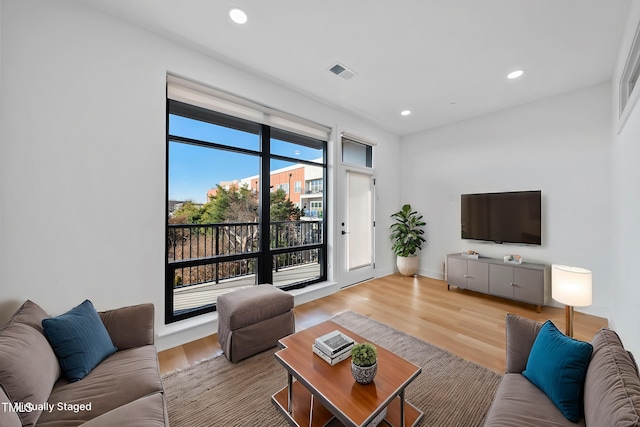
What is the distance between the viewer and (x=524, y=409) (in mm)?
1150

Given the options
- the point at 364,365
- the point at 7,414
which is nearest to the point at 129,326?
the point at 7,414

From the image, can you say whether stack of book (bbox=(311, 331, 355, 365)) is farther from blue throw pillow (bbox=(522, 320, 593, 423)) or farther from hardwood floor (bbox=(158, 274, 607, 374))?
hardwood floor (bbox=(158, 274, 607, 374))

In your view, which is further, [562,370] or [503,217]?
[503,217]

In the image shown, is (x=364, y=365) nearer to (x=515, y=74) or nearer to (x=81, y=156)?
(x=81, y=156)

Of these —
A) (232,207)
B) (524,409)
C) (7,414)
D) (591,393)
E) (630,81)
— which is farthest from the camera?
(232,207)

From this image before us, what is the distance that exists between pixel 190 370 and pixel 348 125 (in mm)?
3833

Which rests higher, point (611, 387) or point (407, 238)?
point (407, 238)

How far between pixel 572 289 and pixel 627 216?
0.82 m

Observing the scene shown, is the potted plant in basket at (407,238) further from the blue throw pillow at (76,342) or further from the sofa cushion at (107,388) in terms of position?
the blue throw pillow at (76,342)

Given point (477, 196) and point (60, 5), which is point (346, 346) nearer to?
point (60, 5)

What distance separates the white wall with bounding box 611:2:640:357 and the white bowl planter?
98.8 inches

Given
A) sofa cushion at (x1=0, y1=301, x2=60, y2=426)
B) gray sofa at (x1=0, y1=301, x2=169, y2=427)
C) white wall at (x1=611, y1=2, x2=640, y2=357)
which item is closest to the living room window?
white wall at (x1=611, y1=2, x2=640, y2=357)

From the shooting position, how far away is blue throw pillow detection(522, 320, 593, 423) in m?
1.11

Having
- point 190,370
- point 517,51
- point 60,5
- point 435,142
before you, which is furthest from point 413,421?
point 435,142
